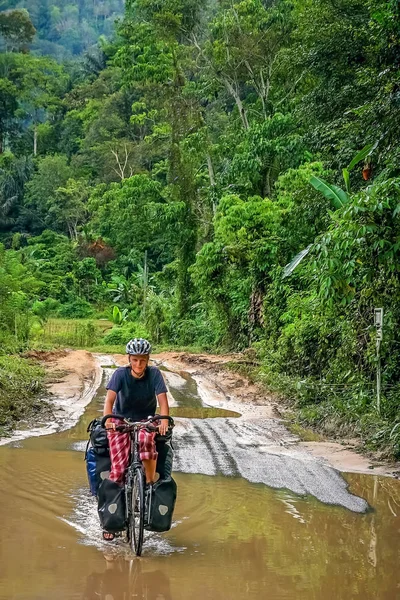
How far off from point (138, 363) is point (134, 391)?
0.25 m

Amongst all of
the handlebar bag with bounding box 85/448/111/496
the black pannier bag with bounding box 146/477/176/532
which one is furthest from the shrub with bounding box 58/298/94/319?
the black pannier bag with bounding box 146/477/176/532

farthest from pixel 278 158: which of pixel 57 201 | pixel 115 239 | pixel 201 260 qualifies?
pixel 57 201

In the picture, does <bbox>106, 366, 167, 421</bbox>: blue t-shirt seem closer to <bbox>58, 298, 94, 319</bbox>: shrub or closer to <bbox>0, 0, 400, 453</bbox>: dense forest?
<bbox>0, 0, 400, 453</bbox>: dense forest

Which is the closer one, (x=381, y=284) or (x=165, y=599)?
(x=165, y=599)

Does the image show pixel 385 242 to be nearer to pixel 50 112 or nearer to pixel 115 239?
pixel 115 239

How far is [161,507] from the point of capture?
5816 millimetres

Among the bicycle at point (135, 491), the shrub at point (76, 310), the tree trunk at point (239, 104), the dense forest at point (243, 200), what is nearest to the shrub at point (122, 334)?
the dense forest at point (243, 200)

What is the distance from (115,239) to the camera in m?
52.6

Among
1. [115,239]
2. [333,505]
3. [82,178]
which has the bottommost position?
[333,505]

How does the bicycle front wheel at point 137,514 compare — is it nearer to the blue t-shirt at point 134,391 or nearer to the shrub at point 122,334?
the blue t-shirt at point 134,391

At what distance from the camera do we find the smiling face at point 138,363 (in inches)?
244

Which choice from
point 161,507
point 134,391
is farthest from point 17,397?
point 161,507

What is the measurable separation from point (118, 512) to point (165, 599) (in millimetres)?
994

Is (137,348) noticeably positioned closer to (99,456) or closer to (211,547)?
(99,456)
